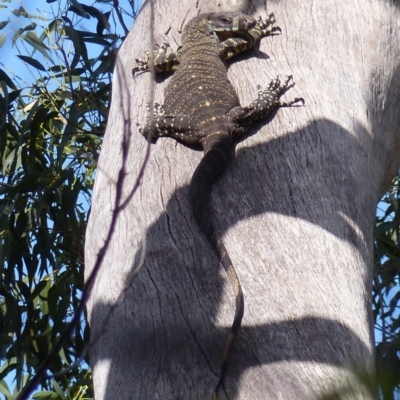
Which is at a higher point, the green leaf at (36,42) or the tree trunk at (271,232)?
the green leaf at (36,42)

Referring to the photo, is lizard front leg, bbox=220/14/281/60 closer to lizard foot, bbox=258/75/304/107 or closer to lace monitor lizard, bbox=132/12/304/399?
lace monitor lizard, bbox=132/12/304/399

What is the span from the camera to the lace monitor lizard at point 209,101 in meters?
3.15

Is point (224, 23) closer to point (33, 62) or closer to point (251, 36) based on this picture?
point (251, 36)

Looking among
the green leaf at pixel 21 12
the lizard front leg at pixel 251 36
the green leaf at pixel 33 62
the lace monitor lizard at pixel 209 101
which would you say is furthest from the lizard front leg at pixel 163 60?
the green leaf at pixel 21 12

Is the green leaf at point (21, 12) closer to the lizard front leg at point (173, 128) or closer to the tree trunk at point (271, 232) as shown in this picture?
the tree trunk at point (271, 232)

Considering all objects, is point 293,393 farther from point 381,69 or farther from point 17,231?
point 17,231

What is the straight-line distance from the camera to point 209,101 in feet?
13.5

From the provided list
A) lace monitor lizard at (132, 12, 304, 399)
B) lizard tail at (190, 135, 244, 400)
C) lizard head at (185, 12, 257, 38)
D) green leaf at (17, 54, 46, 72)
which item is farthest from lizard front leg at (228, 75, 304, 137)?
green leaf at (17, 54, 46, 72)

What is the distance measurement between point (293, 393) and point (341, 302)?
529 mm

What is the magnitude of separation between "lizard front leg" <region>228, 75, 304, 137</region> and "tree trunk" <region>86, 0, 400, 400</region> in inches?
1.9

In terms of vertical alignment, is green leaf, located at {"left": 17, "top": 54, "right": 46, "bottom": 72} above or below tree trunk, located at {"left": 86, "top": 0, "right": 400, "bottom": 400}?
above

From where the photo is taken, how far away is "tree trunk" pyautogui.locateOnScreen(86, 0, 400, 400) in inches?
101

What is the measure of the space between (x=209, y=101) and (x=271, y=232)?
4.38ft

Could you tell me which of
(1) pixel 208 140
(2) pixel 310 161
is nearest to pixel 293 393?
(2) pixel 310 161
